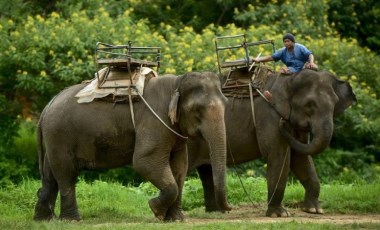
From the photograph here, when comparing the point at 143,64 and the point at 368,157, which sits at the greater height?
the point at 143,64

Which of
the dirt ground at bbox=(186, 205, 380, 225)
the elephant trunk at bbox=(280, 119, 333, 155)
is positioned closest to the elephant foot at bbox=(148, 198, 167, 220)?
the dirt ground at bbox=(186, 205, 380, 225)

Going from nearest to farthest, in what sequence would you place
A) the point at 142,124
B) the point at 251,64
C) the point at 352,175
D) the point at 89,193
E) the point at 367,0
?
the point at 142,124, the point at 251,64, the point at 89,193, the point at 352,175, the point at 367,0

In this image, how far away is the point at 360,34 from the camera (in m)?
25.2

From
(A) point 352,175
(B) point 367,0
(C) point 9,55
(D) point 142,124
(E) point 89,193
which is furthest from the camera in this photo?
(B) point 367,0

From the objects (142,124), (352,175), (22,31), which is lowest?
(352,175)

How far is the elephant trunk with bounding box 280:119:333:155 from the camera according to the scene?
516 inches

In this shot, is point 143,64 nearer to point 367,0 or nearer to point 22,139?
point 22,139

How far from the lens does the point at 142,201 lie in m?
14.8

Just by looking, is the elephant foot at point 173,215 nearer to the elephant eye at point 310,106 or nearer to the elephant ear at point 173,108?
the elephant ear at point 173,108

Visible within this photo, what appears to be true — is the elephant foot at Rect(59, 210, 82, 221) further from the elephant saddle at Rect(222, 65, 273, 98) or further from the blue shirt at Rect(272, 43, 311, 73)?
the blue shirt at Rect(272, 43, 311, 73)

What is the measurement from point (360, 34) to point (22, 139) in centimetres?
919

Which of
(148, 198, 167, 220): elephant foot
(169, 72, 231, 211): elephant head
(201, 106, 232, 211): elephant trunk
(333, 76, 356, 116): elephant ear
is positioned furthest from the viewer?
(333, 76, 356, 116): elephant ear

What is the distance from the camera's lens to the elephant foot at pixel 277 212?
13367 mm

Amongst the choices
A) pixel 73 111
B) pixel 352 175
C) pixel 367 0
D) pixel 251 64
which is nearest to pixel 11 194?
pixel 73 111
